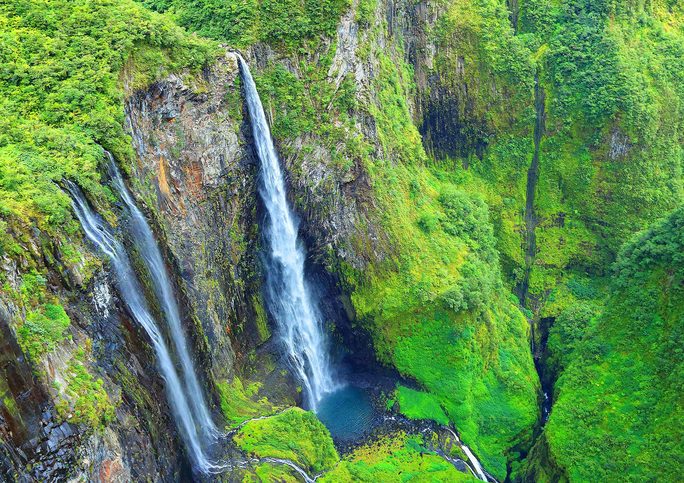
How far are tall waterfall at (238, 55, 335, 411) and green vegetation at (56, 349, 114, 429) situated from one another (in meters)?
9.77

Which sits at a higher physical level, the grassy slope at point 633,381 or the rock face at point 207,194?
the rock face at point 207,194

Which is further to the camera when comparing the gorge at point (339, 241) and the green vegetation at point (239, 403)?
the green vegetation at point (239, 403)

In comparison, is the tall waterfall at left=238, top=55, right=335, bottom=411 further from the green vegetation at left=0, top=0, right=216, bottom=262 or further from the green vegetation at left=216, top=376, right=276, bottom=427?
the green vegetation at left=0, top=0, right=216, bottom=262

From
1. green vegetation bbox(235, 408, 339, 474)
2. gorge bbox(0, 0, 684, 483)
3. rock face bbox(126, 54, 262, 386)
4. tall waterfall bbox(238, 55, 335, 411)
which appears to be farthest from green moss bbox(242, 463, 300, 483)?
tall waterfall bbox(238, 55, 335, 411)

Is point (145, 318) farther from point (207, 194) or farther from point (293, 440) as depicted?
point (293, 440)

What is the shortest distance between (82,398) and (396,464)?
11.4 m

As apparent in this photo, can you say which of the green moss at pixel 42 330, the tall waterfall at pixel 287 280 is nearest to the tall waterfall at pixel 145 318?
the green moss at pixel 42 330

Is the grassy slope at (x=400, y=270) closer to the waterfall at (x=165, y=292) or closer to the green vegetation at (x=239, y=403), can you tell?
the green vegetation at (x=239, y=403)

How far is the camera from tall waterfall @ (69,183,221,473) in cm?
1223

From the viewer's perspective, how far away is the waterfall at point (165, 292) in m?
13.6

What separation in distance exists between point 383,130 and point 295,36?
480cm

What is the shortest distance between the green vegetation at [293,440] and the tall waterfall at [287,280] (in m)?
2.66

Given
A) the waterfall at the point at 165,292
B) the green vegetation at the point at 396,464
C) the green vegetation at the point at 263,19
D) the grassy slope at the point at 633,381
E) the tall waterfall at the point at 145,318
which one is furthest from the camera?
the green vegetation at the point at 263,19

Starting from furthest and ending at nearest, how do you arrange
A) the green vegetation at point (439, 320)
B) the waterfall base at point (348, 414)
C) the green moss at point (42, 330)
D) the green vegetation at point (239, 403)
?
the green vegetation at point (439, 320), the waterfall base at point (348, 414), the green vegetation at point (239, 403), the green moss at point (42, 330)
